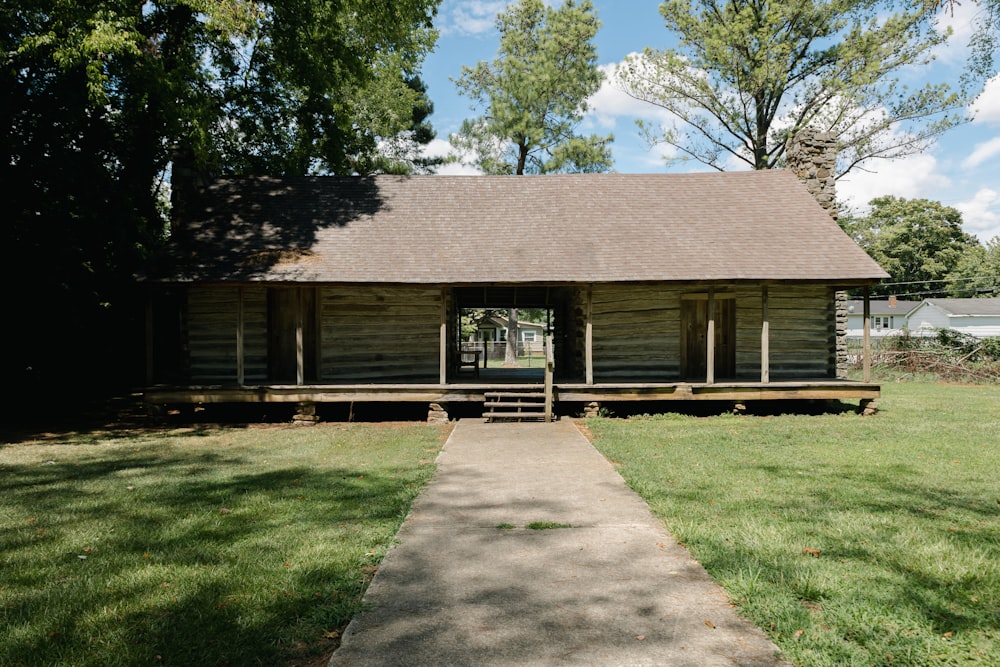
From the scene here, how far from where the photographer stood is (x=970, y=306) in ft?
172

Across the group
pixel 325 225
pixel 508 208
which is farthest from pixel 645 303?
pixel 325 225

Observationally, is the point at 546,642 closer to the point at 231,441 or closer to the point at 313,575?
the point at 313,575

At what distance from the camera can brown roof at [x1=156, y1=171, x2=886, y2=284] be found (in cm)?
1422

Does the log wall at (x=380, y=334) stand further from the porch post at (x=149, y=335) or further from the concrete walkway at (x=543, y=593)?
the concrete walkway at (x=543, y=593)

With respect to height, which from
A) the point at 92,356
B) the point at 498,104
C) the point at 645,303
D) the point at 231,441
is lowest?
the point at 231,441

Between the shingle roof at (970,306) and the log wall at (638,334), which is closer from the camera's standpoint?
the log wall at (638,334)

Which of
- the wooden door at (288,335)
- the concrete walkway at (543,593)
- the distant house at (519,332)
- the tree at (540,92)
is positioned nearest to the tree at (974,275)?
the distant house at (519,332)

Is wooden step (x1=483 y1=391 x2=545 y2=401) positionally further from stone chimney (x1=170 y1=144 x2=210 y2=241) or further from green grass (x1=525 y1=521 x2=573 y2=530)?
stone chimney (x1=170 y1=144 x2=210 y2=241)

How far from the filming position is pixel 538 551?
5.12 metres

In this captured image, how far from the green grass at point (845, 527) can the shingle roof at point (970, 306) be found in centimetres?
4984

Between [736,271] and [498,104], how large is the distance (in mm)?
22166

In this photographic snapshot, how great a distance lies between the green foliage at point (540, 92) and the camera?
32531mm

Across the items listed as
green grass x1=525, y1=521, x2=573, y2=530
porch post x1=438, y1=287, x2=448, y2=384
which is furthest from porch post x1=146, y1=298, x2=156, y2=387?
green grass x1=525, y1=521, x2=573, y2=530

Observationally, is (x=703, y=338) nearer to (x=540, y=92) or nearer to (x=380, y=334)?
(x=380, y=334)
